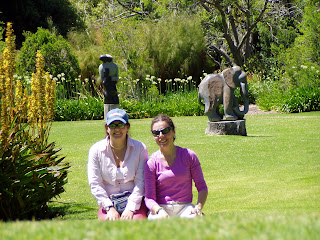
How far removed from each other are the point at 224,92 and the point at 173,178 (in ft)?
31.7

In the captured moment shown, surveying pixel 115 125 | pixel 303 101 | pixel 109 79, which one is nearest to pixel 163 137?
pixel 115 125

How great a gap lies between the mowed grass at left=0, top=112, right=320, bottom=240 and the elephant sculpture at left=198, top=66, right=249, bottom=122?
27.6 inches

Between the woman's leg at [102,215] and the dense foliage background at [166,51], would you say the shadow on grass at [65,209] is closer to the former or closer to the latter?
the woman's leg at [102,215]

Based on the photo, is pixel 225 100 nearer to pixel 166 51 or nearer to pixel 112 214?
pixel 112 214

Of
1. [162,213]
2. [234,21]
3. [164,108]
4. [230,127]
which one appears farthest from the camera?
[234,21]

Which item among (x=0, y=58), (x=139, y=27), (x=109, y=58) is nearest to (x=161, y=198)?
(x=0, y=58)

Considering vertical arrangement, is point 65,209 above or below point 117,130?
below

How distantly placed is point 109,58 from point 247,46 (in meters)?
19.6

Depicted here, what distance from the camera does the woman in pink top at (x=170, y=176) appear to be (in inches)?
188

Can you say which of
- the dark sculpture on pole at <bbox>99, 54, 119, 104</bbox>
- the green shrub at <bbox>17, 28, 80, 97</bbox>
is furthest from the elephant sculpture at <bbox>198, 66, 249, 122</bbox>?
the green shrub at <bbox>17, 28, 80, 97</bbox>

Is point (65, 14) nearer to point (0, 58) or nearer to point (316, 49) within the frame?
point (316, 49)

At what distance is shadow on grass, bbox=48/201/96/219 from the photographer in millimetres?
6700

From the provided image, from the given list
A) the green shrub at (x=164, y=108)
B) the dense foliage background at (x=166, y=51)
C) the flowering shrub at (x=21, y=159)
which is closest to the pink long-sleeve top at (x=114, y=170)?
the flowering shrub at (x=21, y=159)

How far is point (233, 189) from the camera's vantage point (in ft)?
26.5
